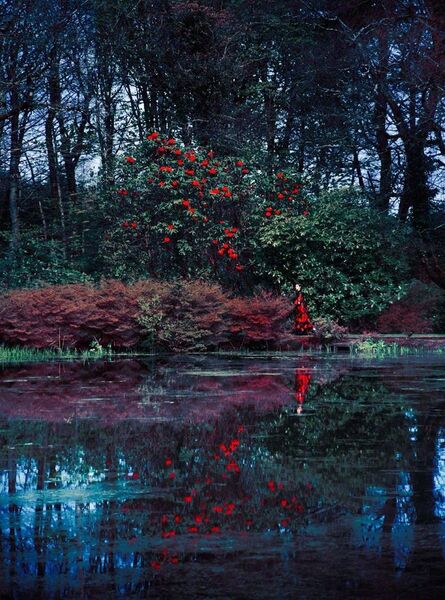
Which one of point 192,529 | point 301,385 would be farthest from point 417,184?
point 192,529

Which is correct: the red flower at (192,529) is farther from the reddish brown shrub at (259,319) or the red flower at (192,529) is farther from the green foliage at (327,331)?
the green foliage at (327,331)

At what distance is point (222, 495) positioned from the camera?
6434 mm

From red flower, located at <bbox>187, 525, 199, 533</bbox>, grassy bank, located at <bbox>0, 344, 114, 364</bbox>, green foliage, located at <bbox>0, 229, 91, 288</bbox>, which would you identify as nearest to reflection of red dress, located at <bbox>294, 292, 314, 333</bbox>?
grassy bank, located at <bbox>0, 344, 114, 364</bbox>

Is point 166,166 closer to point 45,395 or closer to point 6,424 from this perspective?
point 45,395

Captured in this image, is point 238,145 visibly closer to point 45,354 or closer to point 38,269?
point 38,269

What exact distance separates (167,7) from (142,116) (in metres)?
5.65

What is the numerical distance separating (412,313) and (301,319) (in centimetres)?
316

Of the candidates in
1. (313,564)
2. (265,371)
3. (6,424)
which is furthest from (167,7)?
(313,564)

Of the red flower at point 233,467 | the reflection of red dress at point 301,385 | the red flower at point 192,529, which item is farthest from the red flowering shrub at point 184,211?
the red flower at point 192,529

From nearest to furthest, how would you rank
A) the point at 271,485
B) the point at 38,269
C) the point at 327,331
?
the point at 271,485
the point at 327,331
the point at 38,269

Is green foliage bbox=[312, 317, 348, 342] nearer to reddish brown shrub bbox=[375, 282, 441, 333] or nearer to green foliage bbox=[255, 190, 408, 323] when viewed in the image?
green foliage bbox=[255, 190, 408, 323]

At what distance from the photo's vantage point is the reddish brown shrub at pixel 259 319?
2364 centimetres

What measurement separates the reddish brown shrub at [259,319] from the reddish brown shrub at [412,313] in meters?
3.97

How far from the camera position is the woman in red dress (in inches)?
1038
